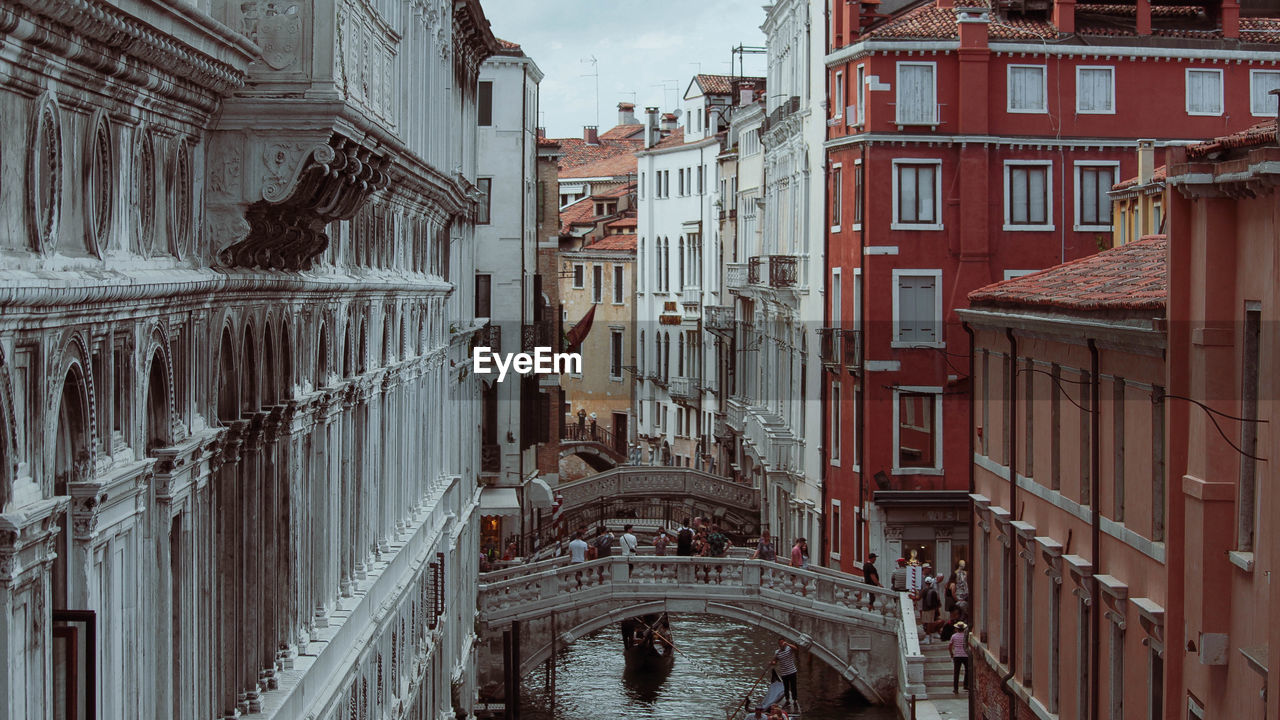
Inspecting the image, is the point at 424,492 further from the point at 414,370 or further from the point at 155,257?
the point at 155,257

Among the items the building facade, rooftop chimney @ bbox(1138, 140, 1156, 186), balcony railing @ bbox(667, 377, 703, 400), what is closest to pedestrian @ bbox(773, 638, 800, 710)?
rooftop chimney @ bbox(1138, 140, 1156, 186)

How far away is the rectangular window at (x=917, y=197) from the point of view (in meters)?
37.6

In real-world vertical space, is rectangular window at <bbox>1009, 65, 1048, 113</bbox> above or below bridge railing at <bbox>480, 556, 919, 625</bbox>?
above

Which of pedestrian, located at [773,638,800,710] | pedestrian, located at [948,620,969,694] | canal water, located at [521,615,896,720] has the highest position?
pedestrian, located at [948,620,969,694]

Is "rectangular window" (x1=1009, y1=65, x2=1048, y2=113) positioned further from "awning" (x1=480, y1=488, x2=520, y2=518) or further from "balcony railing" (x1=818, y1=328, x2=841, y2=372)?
"awning" (x1=480, y1=488, x2=520, y2=518)

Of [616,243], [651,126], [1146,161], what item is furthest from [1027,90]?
[616,243]

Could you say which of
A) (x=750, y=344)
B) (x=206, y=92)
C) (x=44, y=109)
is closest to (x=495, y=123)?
(x=750, y=344)

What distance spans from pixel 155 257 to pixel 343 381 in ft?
22.0

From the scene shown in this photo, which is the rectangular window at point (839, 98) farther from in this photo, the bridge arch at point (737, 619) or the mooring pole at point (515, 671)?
the mooring pole at point (515, 671)

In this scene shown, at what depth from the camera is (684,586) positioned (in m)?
35.0

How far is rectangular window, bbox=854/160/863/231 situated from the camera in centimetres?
3794

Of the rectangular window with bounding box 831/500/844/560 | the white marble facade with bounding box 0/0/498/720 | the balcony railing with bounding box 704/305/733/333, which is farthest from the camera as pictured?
the balcony railing with bounding box 704/305/733/333

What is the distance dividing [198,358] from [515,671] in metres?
22.5

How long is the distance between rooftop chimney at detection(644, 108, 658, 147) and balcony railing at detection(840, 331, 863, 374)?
36.0 meters
